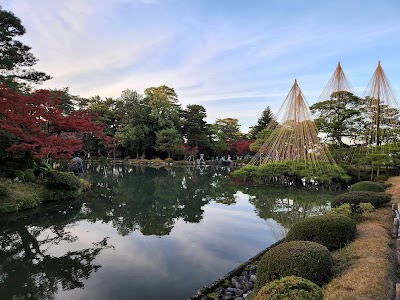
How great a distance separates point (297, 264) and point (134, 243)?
14.6 feet

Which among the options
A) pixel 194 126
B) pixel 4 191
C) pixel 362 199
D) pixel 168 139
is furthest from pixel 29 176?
pixel 194 126

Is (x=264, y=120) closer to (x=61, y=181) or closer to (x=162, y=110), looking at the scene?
(x=162, y=110)

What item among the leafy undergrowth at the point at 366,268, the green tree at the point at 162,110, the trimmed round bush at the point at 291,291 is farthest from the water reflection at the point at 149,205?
the green tree at the point at 162,110

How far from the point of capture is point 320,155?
16312 millimetres

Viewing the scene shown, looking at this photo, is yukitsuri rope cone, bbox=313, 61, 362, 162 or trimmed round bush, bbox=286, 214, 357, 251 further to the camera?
yukitsuri rope cone, bbox=313, 61, 362, 162

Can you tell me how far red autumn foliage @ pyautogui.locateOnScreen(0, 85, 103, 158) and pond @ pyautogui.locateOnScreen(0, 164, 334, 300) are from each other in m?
2.32

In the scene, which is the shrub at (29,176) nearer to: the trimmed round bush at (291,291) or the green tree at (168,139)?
the trimmed round bush at (291,291)

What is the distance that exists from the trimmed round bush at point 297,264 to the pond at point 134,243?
166 cm

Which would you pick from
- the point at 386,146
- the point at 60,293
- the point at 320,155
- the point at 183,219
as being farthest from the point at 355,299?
the point at 386,146

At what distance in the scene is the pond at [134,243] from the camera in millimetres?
4578

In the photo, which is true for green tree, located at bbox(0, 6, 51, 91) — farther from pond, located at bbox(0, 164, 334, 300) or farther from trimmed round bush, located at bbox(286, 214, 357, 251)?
trimmed round bush, located at bbox(286, 214, 357, 251)

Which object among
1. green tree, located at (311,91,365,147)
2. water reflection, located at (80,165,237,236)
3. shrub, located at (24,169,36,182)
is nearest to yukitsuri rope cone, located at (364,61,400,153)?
green tree, located at (311,91,365,147)

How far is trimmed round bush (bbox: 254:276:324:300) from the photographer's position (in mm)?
2355

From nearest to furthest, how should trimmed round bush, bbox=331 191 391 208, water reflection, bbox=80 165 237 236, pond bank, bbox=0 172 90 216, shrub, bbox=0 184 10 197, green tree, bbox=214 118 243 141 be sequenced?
trimmed round bush, bbox=331 191 391 208, water reflection, bbox=80 165 237 236, shrub, bbox=0 184 10 197, pond bank, bbox=0 172 90 216, green tree, bbox=214 118 243 141
